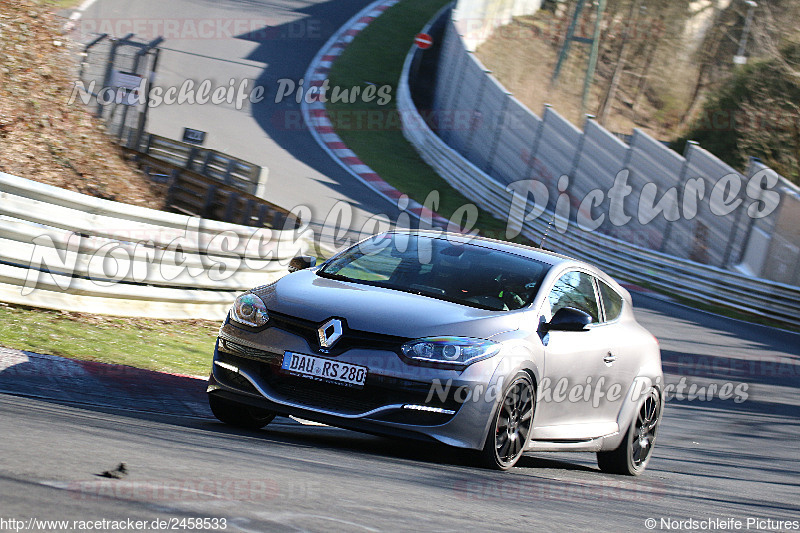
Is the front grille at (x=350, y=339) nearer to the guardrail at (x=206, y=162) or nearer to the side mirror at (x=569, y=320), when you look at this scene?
the side mirror at (x=569, y=320)

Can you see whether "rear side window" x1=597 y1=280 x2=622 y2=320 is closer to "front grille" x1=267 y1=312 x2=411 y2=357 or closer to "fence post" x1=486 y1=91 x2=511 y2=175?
"front grille" x1=267 y1=312 x2=411 y2=357

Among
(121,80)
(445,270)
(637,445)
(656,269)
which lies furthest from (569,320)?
(656,269)

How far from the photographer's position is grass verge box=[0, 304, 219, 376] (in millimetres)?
8102

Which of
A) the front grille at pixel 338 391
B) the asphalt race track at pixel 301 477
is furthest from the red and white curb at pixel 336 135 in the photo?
the front grille at pixel 338 391

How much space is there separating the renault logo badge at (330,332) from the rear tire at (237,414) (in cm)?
86

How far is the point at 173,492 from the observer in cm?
415

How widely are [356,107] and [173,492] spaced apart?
28596mm

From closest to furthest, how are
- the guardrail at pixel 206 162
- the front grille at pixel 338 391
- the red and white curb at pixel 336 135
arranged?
the front grille at pixel 338 391 < the guardrail at pixel 206 162 < the red and white curb at pixel 336 135

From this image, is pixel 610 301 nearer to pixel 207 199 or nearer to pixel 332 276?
pixel 332 276

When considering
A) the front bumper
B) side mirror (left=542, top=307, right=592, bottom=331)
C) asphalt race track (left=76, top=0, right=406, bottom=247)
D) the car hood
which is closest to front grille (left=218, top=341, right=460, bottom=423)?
the front bumper

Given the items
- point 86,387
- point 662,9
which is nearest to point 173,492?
point 86,387

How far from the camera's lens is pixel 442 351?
6.04 m

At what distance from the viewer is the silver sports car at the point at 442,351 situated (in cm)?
600

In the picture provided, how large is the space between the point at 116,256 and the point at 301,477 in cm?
525
